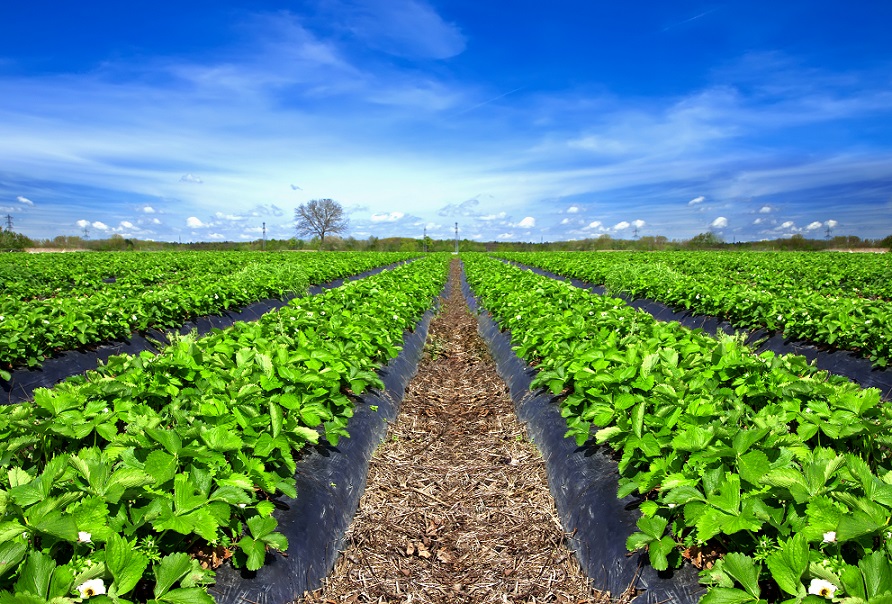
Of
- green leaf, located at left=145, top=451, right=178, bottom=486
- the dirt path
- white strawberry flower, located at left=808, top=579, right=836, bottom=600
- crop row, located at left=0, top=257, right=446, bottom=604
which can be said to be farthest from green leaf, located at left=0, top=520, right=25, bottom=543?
white strawberry flower, located at left=808, top=579, right=836, bottom=600

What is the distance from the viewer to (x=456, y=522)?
3.83m

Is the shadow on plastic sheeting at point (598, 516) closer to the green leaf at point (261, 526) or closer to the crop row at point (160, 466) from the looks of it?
the crop row at point (160, 466)

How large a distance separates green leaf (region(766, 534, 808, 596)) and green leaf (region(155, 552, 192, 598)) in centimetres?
225

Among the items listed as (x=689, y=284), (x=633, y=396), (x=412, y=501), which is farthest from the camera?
(x=689, y=284)

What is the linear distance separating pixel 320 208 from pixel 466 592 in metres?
72.9

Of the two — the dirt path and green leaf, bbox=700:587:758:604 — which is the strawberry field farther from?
the dirt path

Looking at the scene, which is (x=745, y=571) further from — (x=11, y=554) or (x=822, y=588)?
(x=11, y=554)

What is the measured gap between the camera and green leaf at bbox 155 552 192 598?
75.4 inches

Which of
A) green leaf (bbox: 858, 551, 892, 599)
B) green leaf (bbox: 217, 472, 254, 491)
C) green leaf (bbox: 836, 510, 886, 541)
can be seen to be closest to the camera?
green leaf (bbox: 858, 551, 892, 599)

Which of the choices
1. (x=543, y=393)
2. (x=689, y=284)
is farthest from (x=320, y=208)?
(x=543, y=393)

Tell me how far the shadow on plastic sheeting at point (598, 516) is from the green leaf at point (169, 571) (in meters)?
2.10

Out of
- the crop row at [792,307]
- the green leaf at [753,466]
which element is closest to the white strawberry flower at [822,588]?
the green leaf at [753,466]

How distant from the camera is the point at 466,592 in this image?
121 inches

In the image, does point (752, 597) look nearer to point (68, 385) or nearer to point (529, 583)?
point (529, 583)
